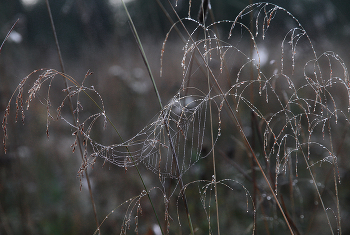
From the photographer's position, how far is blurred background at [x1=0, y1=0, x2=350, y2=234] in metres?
1.29

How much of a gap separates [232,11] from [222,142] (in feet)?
5.93

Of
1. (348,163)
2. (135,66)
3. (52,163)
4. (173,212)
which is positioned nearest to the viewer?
(173,212)

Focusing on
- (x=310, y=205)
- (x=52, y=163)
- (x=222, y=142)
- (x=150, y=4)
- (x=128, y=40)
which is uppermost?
(x=150, y=4)

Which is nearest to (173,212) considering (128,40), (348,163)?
(348,163)

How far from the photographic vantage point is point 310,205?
133 centimetres

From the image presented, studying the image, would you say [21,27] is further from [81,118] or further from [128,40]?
[81,118]

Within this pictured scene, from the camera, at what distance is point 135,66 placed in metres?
2.13

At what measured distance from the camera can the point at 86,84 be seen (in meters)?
2.01

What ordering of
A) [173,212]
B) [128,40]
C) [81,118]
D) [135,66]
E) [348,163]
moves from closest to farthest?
1. [173,212]
2. [348,163]
3. [81,118]
4. [135,66]
5. [128,40]

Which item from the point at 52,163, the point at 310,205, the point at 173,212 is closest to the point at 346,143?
the point at 310,205

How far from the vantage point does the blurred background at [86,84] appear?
4.25 feet

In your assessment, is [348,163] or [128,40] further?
[128,40]

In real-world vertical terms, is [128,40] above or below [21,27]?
below

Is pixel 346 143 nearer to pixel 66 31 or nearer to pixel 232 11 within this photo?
pixel 232 11
